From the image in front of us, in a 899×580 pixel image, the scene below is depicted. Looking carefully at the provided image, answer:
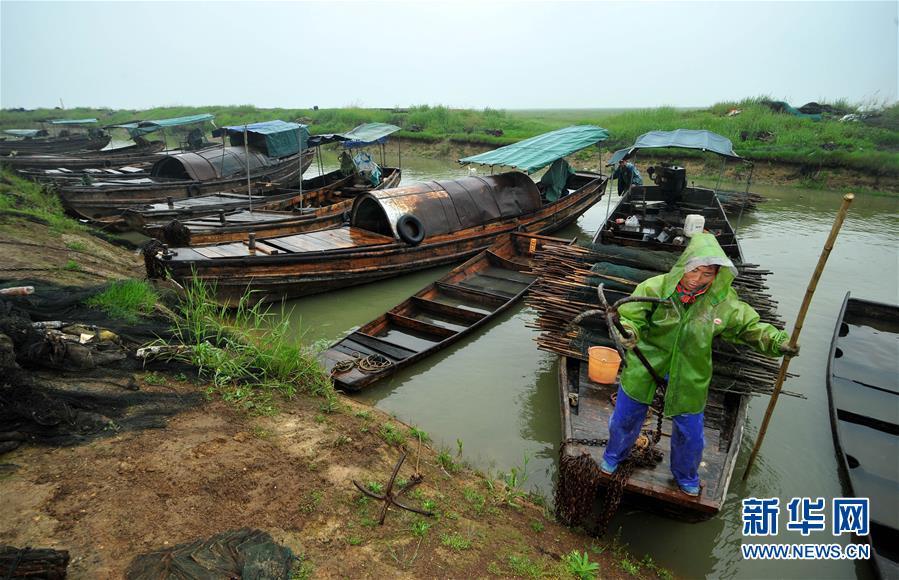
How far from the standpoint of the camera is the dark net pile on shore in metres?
4.72

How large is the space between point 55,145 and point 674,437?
108 feet

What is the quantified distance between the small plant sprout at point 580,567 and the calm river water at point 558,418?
515 mm

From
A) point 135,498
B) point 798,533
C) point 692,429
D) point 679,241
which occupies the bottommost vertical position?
point 798,533

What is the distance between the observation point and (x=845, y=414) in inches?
215

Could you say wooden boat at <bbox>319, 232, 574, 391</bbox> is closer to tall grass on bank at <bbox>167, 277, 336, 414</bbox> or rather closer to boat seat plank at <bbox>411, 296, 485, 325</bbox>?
boat seat plank at <bbox>411, 296, 485, 325</bbox>

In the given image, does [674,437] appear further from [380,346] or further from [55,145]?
[55,145]

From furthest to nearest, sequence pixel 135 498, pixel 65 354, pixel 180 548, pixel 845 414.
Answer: pixel 845 414, pixel 65 354, pixel 135 498, pixel 180 548

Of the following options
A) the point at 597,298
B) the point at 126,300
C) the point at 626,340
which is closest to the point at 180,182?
the point at 126,300

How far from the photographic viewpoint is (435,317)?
834 centimetres

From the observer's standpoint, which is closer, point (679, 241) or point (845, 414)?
point (845, 414)

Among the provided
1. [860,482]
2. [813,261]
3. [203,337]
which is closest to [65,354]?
[203,337]

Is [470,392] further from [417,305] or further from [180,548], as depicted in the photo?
[180,548]

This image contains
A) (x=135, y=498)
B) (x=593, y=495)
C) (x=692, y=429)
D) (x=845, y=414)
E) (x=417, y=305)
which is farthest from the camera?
(x=417, y=305)

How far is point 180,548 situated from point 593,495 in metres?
3.05
